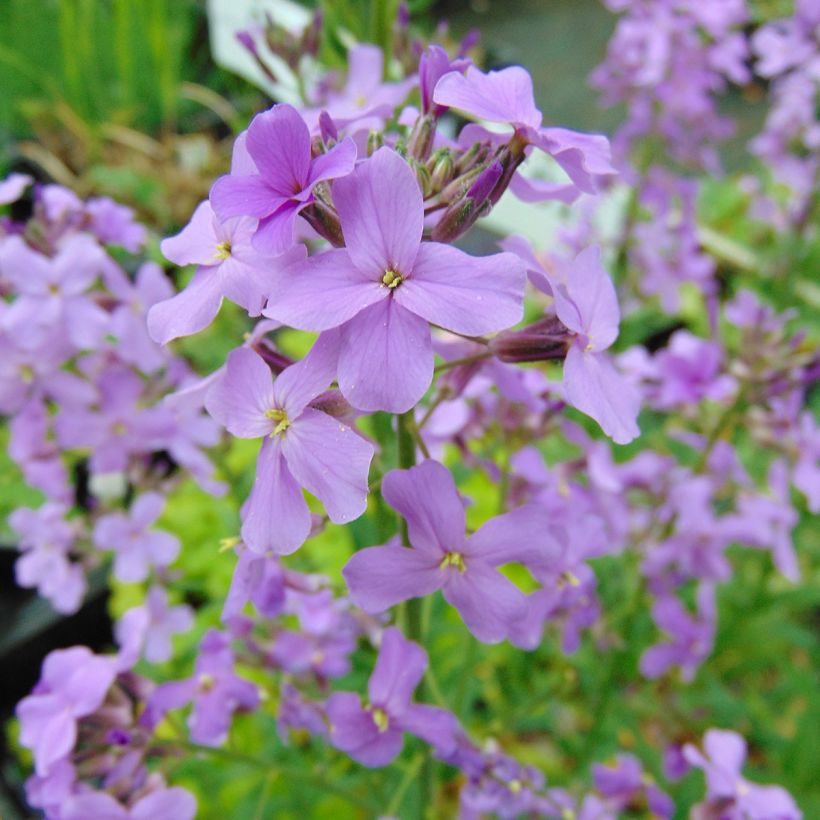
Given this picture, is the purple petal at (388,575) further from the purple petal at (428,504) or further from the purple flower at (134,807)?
the purple flower at (134,807)

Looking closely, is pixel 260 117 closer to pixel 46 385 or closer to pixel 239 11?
pixel 46 385

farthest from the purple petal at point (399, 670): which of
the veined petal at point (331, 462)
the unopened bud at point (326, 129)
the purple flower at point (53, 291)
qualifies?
the purple flower at point (53, 291)

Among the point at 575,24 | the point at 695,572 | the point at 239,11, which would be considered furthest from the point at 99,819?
the point at 575,24

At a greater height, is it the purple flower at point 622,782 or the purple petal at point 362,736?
the purple petal at point 362,736

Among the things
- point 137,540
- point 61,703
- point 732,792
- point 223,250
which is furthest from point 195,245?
point 732,792

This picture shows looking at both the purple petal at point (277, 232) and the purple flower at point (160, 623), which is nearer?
the purple petal at point (277, 232)

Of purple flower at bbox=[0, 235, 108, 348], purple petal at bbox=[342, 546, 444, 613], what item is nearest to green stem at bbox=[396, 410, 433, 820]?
purple petal at bbox=[342, 546, 444, 613]
